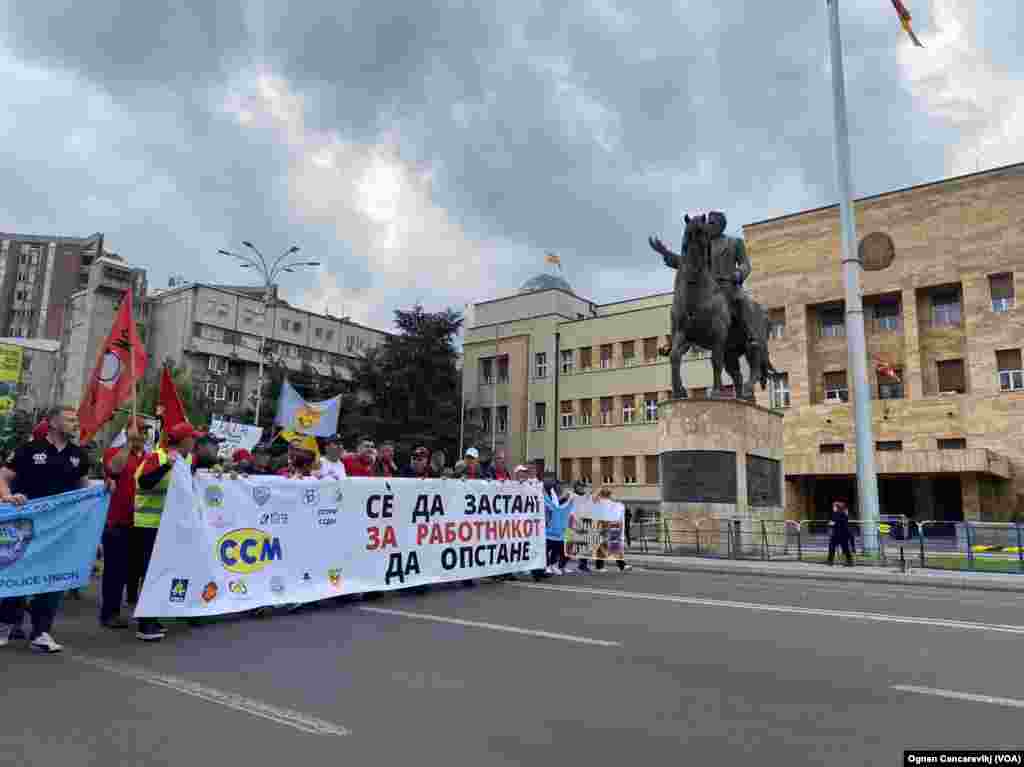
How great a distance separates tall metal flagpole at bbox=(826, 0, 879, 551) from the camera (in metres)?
19.2

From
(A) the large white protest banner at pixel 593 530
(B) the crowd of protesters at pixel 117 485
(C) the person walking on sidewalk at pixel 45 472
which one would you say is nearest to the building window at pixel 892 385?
(A) the large white protest banner at pixel 593 530

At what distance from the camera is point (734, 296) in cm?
1988

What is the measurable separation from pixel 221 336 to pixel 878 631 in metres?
68.8

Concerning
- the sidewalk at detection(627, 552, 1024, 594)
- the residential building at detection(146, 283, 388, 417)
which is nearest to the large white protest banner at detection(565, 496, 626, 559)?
the sidewalk at detection(627, 552, 1024, 594)

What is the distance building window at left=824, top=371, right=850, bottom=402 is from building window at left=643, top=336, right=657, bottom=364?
11.0 metres

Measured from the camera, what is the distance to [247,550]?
8.34m

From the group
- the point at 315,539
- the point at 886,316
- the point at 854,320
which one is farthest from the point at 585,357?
the point at 315,539

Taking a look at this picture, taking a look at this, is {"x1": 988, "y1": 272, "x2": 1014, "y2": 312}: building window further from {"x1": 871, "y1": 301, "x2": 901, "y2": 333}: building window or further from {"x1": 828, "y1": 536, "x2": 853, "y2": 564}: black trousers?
{"x1": 828, "y1": 536, "x2": 853, "y2": 564}: black trousers

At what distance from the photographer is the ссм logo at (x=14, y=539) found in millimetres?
6656

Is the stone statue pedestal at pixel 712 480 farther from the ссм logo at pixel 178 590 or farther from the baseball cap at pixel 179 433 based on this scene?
the baseball cap at pixel 179 433

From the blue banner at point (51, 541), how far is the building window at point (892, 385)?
46860mm

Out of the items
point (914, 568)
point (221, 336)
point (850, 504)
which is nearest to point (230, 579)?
point (914, 568)

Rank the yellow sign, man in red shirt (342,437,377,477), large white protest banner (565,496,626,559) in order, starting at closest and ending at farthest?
1. man in red shirt (342,437,377,477)
2. large white protest banner (565,496,626,559)
3. the yellow sign

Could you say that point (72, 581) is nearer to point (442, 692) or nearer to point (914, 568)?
point (442, 692)
